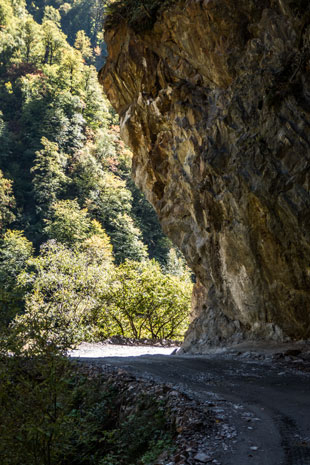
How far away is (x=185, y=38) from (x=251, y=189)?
6886 mm

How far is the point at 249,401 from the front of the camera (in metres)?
6.54

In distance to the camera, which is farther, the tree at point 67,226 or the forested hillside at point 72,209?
the tree at point 67,226

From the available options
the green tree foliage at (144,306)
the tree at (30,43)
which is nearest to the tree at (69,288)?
the green tree foliage at (144,306)

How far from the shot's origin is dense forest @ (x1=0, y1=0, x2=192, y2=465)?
5.29 metres

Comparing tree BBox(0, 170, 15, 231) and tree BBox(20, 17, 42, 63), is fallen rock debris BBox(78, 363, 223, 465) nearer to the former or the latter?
tree BBox(0, 170, 15, 231)

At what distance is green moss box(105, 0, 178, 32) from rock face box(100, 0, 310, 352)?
0.31 meters

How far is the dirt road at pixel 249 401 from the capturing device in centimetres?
445

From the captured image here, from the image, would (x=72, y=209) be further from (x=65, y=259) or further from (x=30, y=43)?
(x=30, y=43)

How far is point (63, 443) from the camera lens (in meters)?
5.05

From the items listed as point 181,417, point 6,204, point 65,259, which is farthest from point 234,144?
point 6,204

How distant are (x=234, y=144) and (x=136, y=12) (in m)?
7.95

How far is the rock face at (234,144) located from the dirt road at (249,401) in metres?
2.63

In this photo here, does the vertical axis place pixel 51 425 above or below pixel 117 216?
below

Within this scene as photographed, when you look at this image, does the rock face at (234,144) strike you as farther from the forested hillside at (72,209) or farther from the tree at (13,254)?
the tree at (13,254)
